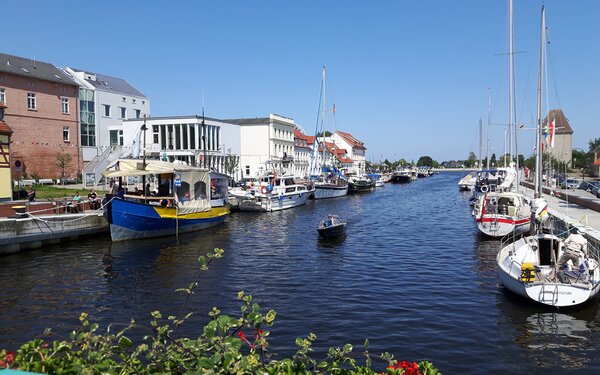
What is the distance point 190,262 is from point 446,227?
20.1 m

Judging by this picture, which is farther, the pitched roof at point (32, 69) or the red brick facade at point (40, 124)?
the pitched roof at point (32, 69)

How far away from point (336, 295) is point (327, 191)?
1940 inches

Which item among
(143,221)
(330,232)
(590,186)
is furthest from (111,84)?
(590,186)

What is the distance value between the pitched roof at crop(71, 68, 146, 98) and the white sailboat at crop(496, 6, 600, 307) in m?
58.0

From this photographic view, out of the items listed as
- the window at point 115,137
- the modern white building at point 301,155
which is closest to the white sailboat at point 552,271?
the window at point 115,137

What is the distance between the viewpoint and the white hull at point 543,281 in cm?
1412

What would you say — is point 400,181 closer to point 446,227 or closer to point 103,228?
point 446,227

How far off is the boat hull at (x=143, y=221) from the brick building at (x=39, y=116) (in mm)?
25246

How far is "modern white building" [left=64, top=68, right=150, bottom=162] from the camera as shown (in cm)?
5909

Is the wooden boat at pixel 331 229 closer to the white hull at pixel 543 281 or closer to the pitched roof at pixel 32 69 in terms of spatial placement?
the white hull at pixel 543 281

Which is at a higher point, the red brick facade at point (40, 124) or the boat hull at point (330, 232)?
the red brick facade at point (40, 124)

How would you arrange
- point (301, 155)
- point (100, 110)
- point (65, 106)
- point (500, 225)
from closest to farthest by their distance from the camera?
point (500, 225), point (65, 106), point (100, 110), point (301, 155)

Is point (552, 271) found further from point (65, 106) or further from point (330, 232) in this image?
point (65, 106)

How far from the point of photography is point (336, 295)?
54.6 feet
